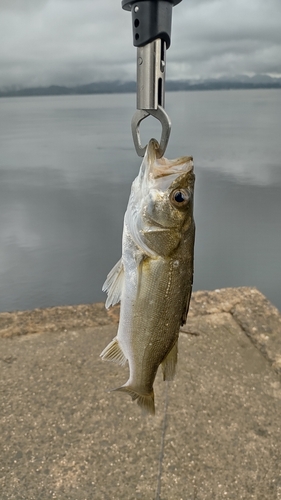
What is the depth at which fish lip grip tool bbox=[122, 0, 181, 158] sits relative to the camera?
Result: 1.28 m

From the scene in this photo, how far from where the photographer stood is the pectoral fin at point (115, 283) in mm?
1695

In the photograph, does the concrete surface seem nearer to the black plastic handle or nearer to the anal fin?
the anal fin

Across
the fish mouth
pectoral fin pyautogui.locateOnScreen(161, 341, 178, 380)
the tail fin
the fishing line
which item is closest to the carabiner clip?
the fish mouth

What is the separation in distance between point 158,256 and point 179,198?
23 centimetres

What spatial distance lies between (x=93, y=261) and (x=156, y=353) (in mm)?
4670

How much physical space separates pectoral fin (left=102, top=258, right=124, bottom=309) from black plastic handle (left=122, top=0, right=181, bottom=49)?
0.81 m

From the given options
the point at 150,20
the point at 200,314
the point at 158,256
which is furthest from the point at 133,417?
the point at 150,20

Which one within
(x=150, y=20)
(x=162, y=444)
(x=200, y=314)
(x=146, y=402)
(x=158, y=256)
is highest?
(x=150, y=20)

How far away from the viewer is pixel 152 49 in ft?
4.27

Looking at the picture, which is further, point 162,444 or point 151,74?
point 162,444

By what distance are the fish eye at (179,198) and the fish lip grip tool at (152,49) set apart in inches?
10.5

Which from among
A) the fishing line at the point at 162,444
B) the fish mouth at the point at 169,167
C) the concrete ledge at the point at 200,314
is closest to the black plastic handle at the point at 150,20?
the fish mouth at the point at 169,167

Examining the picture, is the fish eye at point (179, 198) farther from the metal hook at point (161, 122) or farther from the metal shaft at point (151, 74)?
the metal shaft at point (151, 74)

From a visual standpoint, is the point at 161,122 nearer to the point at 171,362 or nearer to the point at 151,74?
the point at 151,74
